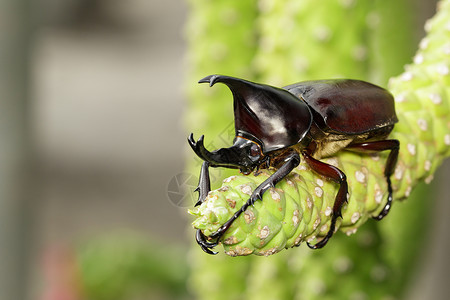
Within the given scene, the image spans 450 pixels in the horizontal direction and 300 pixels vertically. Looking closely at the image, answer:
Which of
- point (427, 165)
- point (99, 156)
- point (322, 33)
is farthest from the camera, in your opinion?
point (99, 156)

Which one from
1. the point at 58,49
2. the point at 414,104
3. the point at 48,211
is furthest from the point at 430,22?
the point at 58,49

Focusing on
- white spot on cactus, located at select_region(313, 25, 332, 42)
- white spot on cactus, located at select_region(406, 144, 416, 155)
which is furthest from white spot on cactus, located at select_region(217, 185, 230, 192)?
white spot on cactus, located at select_region(313, 25, 332, 42)

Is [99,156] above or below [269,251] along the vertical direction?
below

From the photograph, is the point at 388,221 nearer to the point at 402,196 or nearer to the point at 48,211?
the point at 402,196

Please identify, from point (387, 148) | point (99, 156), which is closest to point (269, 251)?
point (387, 148)

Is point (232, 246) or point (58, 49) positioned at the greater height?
point (232, 246)

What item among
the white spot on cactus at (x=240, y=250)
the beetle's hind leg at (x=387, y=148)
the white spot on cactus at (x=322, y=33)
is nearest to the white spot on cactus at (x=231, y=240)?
the white spot on cactus at (x=240, y=250)

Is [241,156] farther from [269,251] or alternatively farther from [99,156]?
[99,156]
